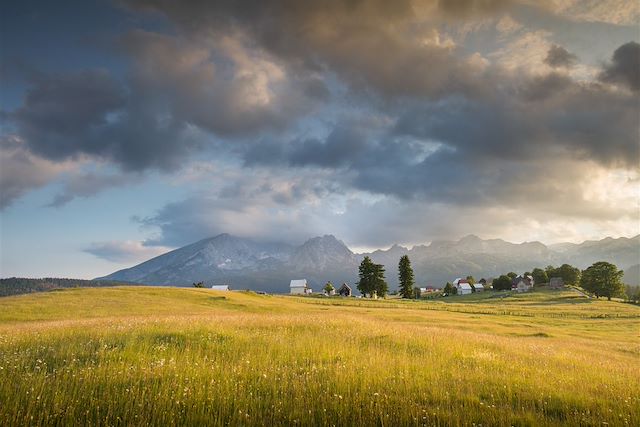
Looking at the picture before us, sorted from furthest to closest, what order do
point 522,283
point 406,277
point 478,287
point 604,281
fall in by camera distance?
point 478,287, point 522,283, point 406,277, point 604,281

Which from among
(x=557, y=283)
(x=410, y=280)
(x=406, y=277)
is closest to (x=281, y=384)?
(x=406, y=277)

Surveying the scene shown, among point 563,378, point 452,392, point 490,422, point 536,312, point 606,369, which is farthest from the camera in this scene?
point 536,312

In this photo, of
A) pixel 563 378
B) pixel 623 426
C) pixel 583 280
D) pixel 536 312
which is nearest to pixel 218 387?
pixel 623 426

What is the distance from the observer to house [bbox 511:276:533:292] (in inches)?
6125

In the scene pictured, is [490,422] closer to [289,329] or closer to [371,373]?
→ [371,373]

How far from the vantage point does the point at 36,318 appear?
130 feet

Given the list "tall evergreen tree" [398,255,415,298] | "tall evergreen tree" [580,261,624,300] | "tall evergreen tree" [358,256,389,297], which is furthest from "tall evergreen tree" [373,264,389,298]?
"tall evergreen tree" [580,261,624,300]

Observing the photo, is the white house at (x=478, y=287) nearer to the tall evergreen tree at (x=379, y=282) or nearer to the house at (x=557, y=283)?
the house at (x=557, y=283)

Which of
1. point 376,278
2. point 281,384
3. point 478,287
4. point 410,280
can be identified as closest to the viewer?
point 281,384

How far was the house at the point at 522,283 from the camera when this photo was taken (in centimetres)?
15556

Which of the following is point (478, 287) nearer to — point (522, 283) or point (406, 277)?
point (522, 283)

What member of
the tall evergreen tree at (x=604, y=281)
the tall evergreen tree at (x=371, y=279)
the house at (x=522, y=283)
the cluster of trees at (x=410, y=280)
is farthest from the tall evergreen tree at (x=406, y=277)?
the house at (x=522, y=283)

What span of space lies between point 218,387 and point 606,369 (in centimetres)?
1618

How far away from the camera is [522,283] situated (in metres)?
159
